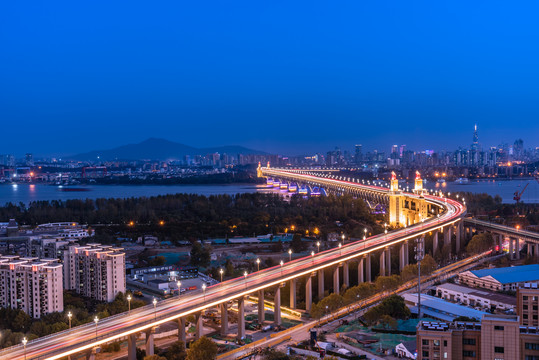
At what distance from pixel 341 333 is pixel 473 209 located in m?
15.1

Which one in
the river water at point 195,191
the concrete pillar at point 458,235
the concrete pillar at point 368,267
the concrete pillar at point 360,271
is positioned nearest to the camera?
the concrete pillar at point 360,271

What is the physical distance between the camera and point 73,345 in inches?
234

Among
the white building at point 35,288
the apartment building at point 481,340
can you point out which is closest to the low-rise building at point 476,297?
the apartment building at point 481,340

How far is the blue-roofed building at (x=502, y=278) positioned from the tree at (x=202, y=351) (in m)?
5.85

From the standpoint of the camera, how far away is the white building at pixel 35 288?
30.5 ft

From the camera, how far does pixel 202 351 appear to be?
6.75 metres

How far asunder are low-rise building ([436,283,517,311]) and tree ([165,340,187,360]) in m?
5.12

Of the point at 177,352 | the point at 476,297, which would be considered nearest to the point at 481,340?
the point at 177,352

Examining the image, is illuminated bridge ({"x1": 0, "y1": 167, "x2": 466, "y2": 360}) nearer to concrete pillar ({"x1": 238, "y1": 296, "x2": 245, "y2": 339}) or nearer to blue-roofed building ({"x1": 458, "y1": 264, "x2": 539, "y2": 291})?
concrete pillar ({"x1": 238, "y1": 296, "x2": 245, "y2": 339})

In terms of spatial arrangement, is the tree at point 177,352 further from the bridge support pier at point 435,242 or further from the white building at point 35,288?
the bridge support pier at point 435,242

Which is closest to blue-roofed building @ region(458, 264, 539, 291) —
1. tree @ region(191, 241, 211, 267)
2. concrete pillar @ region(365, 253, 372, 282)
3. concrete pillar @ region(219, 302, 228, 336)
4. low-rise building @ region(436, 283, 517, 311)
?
low-rise building @ region(436, 283, 517, 311)

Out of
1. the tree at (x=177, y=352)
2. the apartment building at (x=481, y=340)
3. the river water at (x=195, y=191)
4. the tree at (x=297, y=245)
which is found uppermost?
the apartment building at (x=481, y=340)

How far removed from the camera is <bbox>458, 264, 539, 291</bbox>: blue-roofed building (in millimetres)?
10125

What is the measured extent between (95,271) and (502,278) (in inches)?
294
